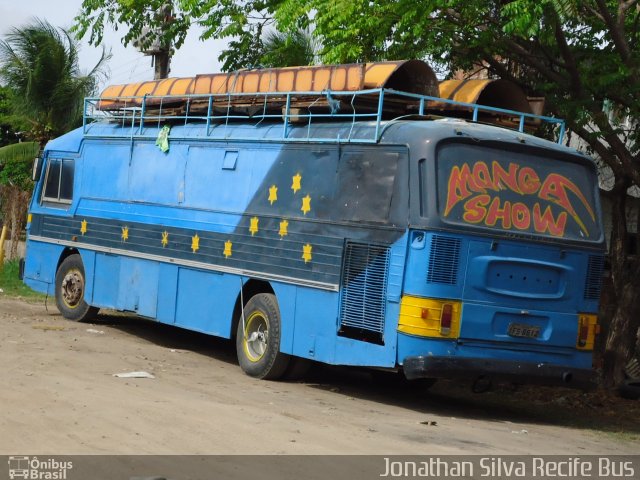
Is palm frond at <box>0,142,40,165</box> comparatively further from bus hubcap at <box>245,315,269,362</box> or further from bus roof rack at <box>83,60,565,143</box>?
bus hubcap at <box>245,315,269,362</box>

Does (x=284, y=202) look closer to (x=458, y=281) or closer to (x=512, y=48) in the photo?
(x=458, y=281)

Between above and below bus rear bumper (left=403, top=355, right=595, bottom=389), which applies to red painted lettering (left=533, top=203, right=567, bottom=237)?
above

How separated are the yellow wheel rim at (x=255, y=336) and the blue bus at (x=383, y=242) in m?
0.02

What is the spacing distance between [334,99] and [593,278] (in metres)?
3.27

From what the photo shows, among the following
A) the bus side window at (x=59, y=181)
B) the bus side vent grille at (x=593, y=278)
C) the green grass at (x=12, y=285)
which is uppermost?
the bus side window at (x=59, y=181)

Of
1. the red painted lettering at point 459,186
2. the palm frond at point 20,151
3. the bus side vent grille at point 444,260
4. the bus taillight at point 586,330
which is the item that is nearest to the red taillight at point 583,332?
the bus taillight at point 586,330

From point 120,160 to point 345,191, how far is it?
A: 5.05 m

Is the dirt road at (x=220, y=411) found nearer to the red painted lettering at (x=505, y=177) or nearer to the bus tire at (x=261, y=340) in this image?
the bus tire at (x=261, y=340)

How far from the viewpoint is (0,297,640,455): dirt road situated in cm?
791

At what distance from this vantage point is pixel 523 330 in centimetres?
1084

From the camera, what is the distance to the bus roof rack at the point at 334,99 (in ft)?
38.0

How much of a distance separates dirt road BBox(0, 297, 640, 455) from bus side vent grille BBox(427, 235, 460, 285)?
4.31 feet

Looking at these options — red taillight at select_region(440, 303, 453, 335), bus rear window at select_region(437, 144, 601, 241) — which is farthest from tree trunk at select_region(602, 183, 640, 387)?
red taillight at select_region(440, 303, 453, 335)

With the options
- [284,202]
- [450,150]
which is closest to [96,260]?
[284,202]
